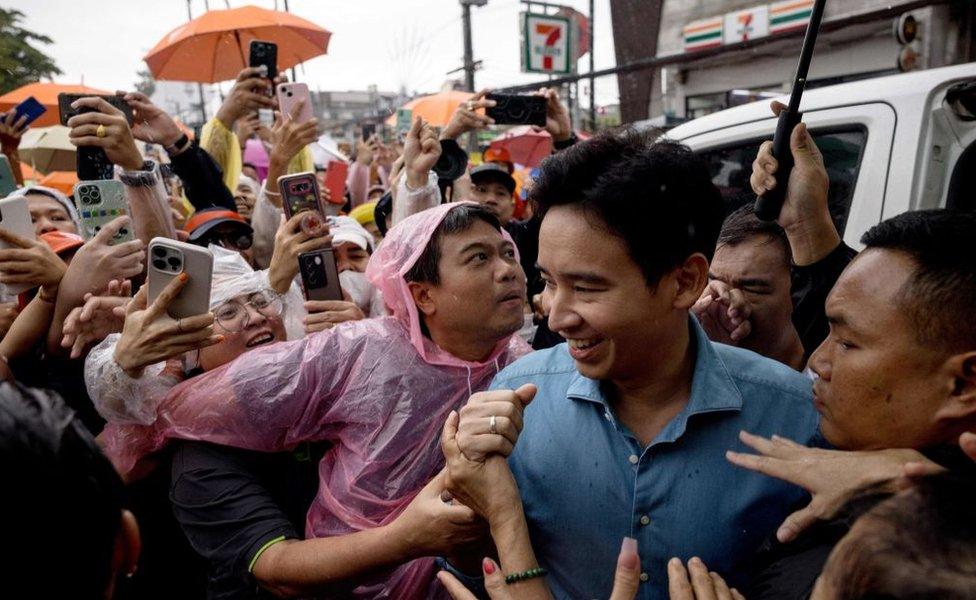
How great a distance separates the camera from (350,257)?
3.36 metres

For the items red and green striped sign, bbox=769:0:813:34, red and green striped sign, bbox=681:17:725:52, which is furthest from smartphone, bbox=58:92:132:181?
red and green striped sign, bbox=681:17:725:52

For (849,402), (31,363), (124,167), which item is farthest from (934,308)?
(124,167)

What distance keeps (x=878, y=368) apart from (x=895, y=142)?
1510 millimetres

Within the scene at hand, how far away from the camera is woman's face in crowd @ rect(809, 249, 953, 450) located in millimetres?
1141

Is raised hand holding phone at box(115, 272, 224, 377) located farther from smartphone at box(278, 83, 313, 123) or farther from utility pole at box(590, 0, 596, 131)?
utility pole at box(590, 0, 596, 131)

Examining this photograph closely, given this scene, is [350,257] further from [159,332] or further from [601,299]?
[601,299]

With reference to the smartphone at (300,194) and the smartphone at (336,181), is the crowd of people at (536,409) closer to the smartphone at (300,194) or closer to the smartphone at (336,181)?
the smartphone at (300,194)

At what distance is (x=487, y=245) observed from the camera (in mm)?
1970

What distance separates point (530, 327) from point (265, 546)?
1.74m

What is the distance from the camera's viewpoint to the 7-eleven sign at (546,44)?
10.1 metres

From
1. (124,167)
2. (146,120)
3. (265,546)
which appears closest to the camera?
(265,546)

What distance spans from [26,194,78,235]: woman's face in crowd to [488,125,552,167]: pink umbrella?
19.5 feet

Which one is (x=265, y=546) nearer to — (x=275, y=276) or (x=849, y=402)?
(x=275, y=276)

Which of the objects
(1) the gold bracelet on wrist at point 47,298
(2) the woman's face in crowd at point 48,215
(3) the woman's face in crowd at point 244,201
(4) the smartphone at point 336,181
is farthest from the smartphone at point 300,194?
(4) the smartphone at point 336,181
